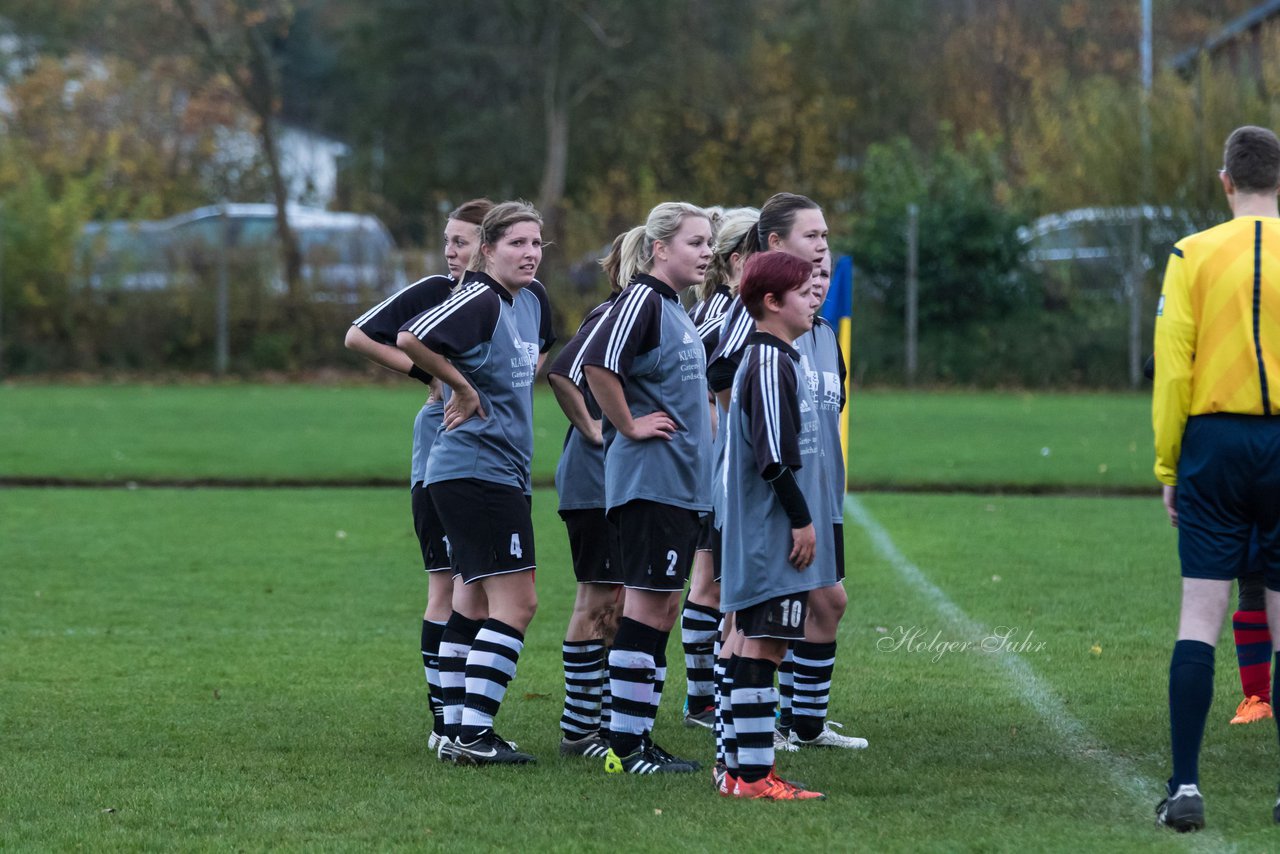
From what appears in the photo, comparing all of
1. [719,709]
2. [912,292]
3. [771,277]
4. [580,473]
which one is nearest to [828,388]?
[771,277]

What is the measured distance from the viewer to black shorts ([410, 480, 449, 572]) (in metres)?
6.33

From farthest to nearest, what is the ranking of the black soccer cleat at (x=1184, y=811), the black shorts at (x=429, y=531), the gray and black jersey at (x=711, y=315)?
the gray and black jersey at (x=711, y=315) → the black shorts at (x=429, y=531) → the black soccer cleat at (x=1184, y=811)

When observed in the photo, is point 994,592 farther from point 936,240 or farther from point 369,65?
point 369,65

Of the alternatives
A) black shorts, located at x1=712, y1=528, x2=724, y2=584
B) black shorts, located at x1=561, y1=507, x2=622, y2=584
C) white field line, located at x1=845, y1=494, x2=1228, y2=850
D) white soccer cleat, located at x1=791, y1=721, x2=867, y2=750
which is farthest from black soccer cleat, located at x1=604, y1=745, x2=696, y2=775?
white field line, located at x1=845, y1=494, x2=1228, y2=850

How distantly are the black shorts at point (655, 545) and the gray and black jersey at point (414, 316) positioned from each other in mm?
952

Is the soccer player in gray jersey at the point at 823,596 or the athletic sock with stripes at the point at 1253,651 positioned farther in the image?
the athletic sock with stripes at the point at 1253,651

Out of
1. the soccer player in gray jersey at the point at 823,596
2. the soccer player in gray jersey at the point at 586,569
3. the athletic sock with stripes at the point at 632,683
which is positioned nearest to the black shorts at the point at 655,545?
the athletic sock with stripes at the point at 632,683

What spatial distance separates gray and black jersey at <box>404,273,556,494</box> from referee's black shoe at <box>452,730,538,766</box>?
901mm

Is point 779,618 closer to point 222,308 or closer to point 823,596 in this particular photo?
point 823,596

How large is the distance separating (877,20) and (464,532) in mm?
35994

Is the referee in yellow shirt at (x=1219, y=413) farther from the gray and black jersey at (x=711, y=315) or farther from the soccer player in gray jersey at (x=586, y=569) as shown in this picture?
the soccer player in gray jersey at (x=586, y=569)

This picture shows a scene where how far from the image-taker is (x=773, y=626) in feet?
17.1

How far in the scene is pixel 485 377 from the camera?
19.4 ft

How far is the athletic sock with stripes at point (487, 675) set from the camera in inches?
229
